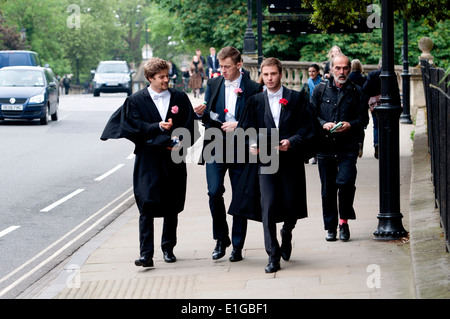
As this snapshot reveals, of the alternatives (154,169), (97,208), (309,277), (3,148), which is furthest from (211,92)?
(3,148)

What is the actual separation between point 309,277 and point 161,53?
109 m

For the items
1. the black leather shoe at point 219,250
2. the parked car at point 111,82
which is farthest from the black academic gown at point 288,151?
the parked car at point 111,82

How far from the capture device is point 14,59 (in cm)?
3900

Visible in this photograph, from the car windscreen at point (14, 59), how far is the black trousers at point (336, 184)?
31064 millimetres

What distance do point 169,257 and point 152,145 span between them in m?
1.04

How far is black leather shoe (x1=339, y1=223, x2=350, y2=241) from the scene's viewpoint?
9.26 metres

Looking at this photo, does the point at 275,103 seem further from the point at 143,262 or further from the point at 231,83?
the point at 143,262

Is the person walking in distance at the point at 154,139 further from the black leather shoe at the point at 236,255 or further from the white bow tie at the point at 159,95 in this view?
the black leather shoe at the point at 236,255

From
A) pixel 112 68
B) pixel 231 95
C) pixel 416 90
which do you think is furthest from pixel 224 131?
pixel 112 68

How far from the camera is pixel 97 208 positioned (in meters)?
12.8

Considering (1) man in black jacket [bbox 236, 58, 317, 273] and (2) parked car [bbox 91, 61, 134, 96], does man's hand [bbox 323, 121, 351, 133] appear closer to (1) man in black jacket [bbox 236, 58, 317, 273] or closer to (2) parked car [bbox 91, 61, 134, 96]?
(1) man in black jacket [bbox 236, 58, 317, 273]

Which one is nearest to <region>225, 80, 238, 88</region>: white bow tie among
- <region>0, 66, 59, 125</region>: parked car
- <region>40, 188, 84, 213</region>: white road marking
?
<region>40, 188, 84, 213</region>: white road marking
